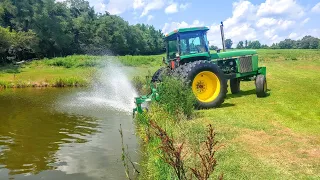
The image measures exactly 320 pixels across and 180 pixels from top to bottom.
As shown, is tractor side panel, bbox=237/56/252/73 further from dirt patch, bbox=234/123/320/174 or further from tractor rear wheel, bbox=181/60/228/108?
dirt patch, bbox=234/123/320/174

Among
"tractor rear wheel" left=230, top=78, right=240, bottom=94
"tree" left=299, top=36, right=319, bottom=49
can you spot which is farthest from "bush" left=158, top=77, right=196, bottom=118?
"tree" left=299, top=36, right=319, bottom=49

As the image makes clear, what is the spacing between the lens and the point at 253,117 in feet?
34.9

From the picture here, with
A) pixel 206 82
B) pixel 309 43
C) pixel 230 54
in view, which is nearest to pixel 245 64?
pixel 230 54

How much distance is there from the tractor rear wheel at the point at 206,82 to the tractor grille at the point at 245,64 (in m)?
2.11

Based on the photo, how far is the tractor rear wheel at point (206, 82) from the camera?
A: 12477mm

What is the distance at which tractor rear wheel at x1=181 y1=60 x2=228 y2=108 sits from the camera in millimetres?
12477

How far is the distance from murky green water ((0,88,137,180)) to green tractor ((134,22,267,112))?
2106mm

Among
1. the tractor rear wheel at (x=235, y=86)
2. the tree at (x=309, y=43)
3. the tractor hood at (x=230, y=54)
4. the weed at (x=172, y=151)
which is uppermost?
the tree at (x=309, y=43)

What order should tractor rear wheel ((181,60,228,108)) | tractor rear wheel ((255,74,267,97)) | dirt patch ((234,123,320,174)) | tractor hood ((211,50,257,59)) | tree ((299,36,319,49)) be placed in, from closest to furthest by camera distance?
dirt patch ((234,123,320,174)), tractor rear wheel ((181,60,228,108)), tractor rear wheel ((255,74,267,97)), tractor hood ((211,50,257,59)), tree ((299,36,319,49))

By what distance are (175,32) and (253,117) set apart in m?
4.94

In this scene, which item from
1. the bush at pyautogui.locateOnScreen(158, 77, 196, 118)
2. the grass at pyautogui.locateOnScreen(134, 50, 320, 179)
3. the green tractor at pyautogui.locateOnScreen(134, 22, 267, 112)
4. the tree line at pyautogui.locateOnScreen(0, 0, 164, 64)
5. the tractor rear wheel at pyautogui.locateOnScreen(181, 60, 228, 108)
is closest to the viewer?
the grass at pyautogui.locateOnScreen(134, 50, 320, 179)

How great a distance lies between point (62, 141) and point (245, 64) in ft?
29.0

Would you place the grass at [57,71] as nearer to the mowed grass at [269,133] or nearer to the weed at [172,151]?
the mowed grass at [269,133]

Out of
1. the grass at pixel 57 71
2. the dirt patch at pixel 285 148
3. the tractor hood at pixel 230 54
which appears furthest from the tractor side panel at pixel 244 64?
the grass at pixel 57 71
